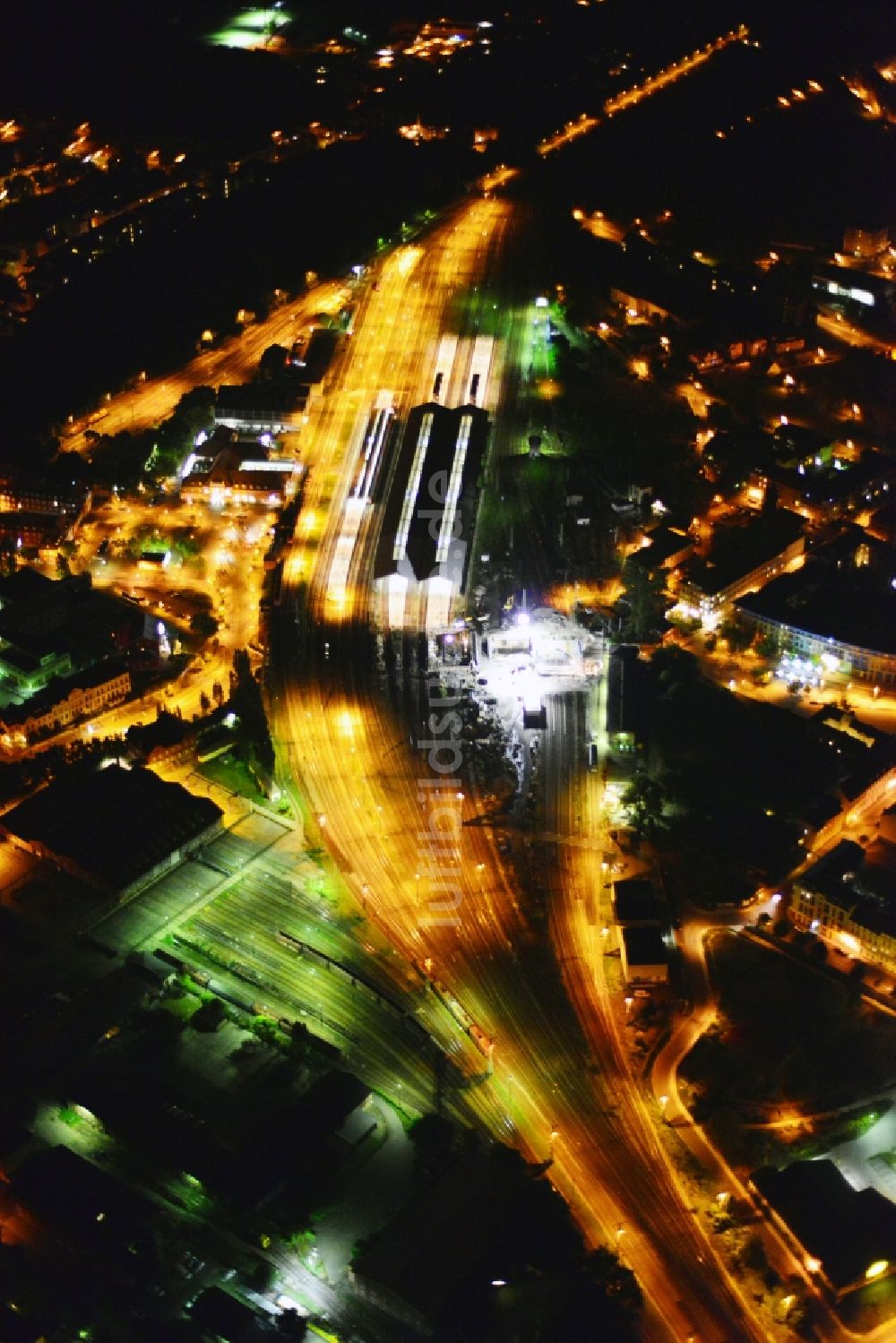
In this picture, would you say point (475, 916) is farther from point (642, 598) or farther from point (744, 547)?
point (744, 547)

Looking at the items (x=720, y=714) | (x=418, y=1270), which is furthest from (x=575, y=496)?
(x=418, y=1270)

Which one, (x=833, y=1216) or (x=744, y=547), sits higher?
(x=744, y=547)

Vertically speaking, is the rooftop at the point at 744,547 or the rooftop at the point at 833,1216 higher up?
the rooftop at the point at 744,547

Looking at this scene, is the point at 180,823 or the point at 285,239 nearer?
the point at 180,823

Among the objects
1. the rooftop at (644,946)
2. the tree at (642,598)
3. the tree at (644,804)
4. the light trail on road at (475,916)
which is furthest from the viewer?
the tree at (642,598)

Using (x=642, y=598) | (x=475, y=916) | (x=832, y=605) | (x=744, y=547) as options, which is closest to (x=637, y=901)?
(x=475, y=916)

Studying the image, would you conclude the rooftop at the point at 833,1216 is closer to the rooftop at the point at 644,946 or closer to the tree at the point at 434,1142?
the rooftop at the point at 644,946

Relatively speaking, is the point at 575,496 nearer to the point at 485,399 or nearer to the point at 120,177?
the point at 485,399

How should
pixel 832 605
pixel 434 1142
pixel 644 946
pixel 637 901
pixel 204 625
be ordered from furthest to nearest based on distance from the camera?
pixel 832 605 → pixel 204 625 → pixel 637 901 → pixel 644 946 → pixel 434 1142

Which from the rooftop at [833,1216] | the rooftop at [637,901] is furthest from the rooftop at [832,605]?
the rooftop at [833,1216]

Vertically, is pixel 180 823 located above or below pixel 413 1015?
above

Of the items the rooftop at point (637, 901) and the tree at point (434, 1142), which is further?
the rooftop at point (637, 901)
